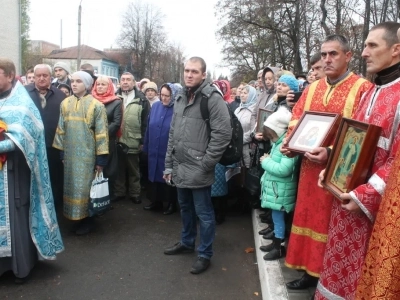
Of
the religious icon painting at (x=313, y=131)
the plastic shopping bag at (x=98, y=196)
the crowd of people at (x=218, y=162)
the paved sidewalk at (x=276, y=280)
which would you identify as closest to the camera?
the crowd of people at (x=218, y=162)

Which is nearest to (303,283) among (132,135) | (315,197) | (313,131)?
(315,197)

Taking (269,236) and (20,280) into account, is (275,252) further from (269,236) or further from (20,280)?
(20,280)

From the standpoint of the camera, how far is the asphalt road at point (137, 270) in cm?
364

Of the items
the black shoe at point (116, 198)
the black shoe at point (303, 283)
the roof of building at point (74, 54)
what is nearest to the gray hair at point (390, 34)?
the black shoe at point (303, 283)

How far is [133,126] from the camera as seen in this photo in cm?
652

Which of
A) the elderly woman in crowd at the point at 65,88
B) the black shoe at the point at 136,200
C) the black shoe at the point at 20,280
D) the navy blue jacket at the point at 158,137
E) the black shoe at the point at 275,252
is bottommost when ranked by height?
the black shoe at the point at 136,200

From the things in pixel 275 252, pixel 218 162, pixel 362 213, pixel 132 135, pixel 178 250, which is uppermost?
pixel 362 213

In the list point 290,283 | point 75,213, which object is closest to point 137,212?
point 75,213

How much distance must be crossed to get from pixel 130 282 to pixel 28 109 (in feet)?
5.99

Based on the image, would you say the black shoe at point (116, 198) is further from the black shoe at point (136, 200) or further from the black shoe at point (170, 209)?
the black shoe at point (170, 209)

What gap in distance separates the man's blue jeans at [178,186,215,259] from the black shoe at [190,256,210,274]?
0.13 ft

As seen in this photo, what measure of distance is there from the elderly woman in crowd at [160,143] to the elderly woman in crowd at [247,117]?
3.14 feet

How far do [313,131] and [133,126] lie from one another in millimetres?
4008

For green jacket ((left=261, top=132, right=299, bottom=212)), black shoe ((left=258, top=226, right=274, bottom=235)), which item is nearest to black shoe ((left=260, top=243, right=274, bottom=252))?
black shoe ((left=258, top=226, right=274, bottom=235))
